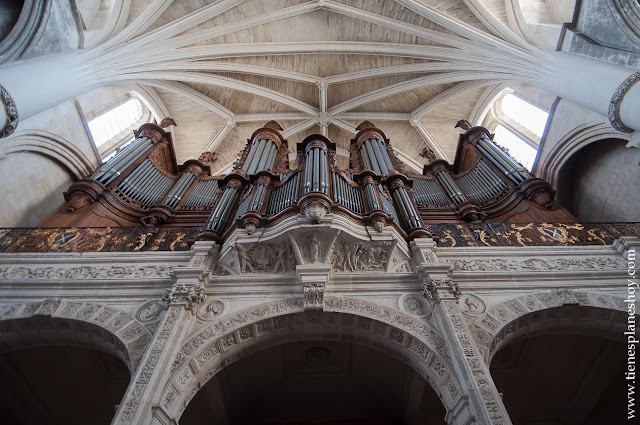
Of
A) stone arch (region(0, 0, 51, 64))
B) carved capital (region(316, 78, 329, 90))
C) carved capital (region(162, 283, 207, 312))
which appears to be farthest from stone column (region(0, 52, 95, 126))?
carved capital (region(316, 78, 329, 90))

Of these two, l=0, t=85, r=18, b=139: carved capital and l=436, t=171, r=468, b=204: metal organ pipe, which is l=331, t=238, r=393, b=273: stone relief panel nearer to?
l=436, t=171, r=468, b=204: metal organ pipe

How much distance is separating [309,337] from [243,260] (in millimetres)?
1467

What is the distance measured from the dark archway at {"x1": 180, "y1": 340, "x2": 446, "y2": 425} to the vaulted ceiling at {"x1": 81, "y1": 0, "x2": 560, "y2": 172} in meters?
8.07

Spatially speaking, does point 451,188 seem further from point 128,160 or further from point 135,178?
point 128,160

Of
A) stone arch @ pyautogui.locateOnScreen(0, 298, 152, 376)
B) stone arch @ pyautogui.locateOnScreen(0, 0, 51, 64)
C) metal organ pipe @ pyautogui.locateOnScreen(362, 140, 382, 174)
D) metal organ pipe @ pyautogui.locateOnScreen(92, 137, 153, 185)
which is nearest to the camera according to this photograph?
stone arch @ pyautogui.locateOnScreen(0, 298, 152, 376)

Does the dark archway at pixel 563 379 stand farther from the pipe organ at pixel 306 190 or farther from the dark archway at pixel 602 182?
the dark archway at pixel 602 182

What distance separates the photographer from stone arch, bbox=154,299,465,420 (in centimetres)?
397

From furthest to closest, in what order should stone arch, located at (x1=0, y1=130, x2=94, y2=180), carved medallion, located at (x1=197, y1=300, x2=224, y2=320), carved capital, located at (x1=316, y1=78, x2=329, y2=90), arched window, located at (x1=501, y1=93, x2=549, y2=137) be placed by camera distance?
carved capital, located at (x1=316, y1=78, x2=329, y2=90) < arched window, located at (x1=501, y1=93, x2=549, y2=137) < stone arch, located at (x1=0, y1=130, x2=94, y2=180) < carved medallion, located at (x1=197, y1=300, x2=224, y2=320)

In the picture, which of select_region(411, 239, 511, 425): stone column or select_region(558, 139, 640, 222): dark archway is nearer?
select_region(411, 239, 511, 425): stone column

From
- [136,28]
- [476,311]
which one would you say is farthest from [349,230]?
[136,28]

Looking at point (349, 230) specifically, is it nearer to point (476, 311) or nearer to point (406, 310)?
point (406, 310)

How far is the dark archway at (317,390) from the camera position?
17.3 feet

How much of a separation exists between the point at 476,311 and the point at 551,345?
1.74 m

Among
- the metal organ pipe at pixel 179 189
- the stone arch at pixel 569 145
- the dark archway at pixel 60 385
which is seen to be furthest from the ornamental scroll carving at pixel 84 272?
the stone arch at pixel 569 145
